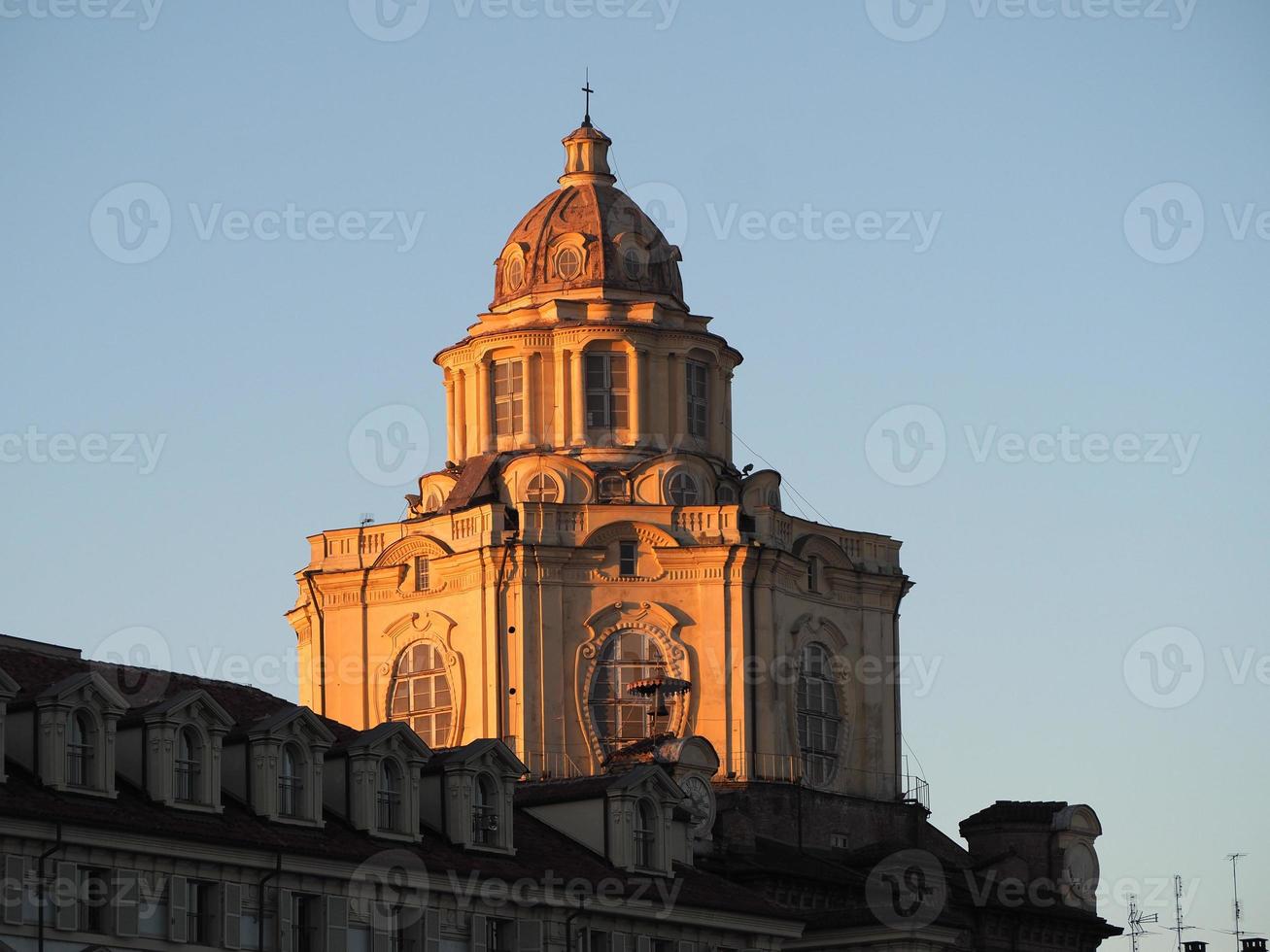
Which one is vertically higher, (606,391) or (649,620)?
(606,391)

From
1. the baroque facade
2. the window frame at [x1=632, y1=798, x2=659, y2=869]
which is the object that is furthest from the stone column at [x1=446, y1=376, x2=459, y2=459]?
the window frame at [x1=632, y1=798, x2=659, y2=869]

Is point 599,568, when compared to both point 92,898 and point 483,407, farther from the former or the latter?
point 92,898

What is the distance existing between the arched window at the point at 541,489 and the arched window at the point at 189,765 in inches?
1856

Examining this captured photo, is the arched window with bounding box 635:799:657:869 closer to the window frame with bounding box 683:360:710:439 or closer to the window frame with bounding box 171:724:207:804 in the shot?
the window frame with bounding box 171:724:207:804

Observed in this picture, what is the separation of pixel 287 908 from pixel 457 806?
9.09 m

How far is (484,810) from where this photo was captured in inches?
4112

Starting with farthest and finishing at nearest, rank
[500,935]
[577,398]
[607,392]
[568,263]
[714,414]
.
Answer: [568,263] < [714,414] < [607,392] < [577,398] < [500,935]

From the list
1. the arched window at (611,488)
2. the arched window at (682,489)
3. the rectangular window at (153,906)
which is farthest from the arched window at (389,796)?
the arched window at (682,489)

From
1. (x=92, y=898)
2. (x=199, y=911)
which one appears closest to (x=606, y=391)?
(x=199, y=911)

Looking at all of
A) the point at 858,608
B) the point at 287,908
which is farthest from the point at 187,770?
the point at 858,608

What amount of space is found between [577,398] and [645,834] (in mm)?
38373

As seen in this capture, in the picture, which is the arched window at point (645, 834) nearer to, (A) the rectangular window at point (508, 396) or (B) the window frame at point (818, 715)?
(B) the window frame at point (818, 715)

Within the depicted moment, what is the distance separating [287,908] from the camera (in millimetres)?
95375

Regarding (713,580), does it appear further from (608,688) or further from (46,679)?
(46,679)
